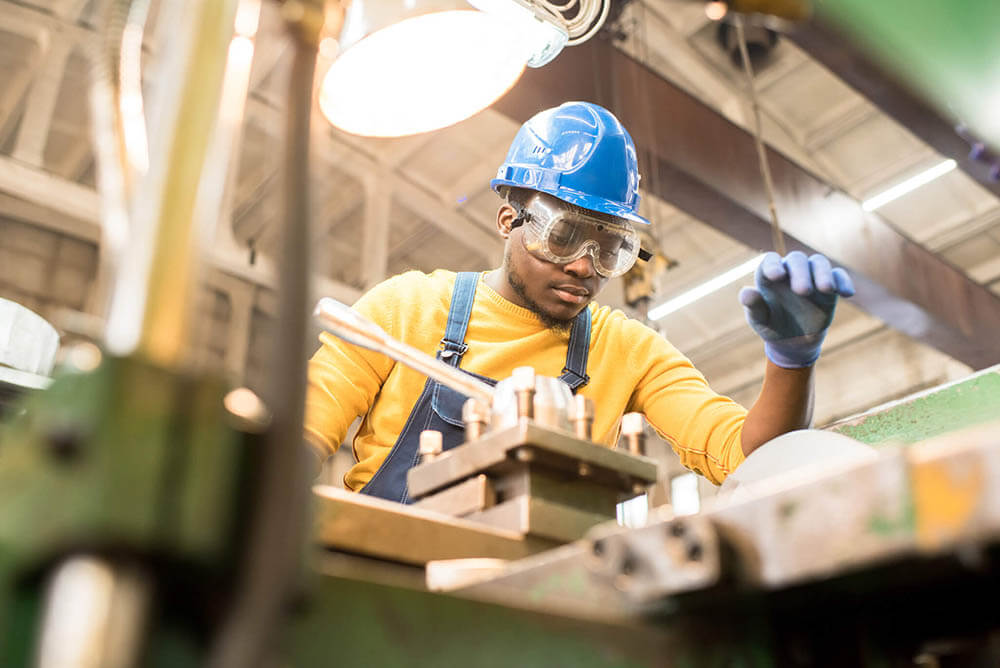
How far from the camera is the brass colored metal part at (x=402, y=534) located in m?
0.92

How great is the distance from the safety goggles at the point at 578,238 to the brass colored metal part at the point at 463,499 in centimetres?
107

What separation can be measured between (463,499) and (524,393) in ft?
0.49

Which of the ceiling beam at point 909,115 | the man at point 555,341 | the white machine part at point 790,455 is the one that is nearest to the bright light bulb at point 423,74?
the man at point 555,341

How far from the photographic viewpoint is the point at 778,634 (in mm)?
678

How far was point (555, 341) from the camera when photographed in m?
2.23

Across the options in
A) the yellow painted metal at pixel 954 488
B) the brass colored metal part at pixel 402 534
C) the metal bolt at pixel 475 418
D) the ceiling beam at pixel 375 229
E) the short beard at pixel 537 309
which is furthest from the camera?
the ceiling beam at pixel 375 229

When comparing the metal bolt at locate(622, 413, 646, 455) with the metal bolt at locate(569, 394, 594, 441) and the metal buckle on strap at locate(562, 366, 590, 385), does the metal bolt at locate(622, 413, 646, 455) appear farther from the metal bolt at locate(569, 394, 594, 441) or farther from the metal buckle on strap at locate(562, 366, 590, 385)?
the metal buckle on strap at locate(562, 366, 590, 385)

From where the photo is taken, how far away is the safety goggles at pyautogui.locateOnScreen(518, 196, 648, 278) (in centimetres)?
215

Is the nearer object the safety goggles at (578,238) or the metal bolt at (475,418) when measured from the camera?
the metal bolt at (475,418)

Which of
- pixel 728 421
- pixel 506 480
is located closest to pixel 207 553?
pixel 506 480

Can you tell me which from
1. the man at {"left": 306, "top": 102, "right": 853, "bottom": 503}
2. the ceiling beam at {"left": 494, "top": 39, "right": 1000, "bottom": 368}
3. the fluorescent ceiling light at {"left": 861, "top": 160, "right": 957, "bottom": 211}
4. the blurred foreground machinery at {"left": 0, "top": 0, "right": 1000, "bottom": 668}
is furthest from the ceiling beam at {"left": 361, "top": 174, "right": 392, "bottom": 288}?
the blurred foreground machinery at {"left": 0, "top": 0, "right": 1000, "bottom": 668}

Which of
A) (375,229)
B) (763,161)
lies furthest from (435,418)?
(375,229)

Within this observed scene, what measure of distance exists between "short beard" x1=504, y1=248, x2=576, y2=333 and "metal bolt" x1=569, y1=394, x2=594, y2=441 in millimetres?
1103

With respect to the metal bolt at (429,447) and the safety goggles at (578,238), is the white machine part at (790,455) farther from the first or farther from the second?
the safety goggles at (578,238)
